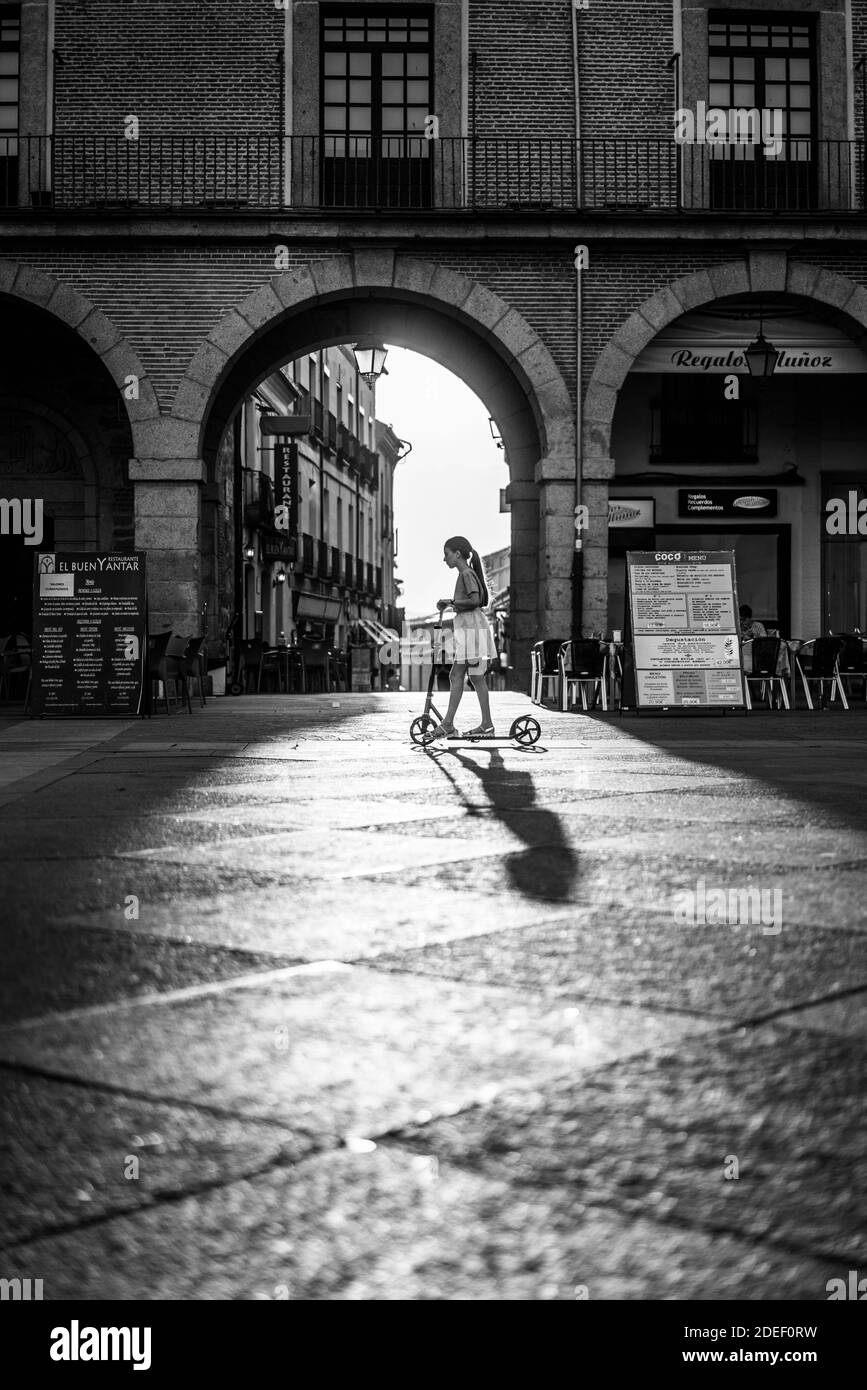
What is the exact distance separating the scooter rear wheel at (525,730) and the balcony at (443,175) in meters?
10.8

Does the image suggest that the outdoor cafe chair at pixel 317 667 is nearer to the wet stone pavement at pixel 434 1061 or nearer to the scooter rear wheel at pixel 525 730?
the scooter rear wheel at pixel 525 730

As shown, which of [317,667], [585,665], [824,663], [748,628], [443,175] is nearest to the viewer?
[585,665]

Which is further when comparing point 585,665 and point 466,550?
point 585,665

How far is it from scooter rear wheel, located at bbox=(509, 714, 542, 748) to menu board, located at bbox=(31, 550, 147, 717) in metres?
5.26

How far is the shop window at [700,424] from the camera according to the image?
80.5 feet

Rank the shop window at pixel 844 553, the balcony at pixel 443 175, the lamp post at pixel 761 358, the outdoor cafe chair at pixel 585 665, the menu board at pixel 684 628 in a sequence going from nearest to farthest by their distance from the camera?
the menu board at pixel 684 628, the outdoor cafe chair at pixel 585 665, the lamp post at pixel 761 358, the balcony at pixel 443 175, the shop window at pixel 844 553

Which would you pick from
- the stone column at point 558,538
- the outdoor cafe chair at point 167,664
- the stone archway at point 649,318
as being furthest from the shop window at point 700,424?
the outdoor cafe chair at point 167,664

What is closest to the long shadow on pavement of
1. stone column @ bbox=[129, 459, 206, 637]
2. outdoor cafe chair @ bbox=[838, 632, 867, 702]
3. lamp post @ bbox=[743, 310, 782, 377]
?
outdoor cafe chair @ bbox=[838, 632, 867, 702]

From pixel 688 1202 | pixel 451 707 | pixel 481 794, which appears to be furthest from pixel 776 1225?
pixel 451 707

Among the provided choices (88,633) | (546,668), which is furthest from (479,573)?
(546,668)

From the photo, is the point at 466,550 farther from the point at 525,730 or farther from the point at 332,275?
the point at 332,275

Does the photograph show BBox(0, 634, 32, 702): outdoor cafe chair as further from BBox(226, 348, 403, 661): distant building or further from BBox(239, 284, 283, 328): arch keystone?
BBox(239, 284, 283, 328): arch keystone

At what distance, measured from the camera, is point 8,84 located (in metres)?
21.4

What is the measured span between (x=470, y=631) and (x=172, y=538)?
9.23 meters
